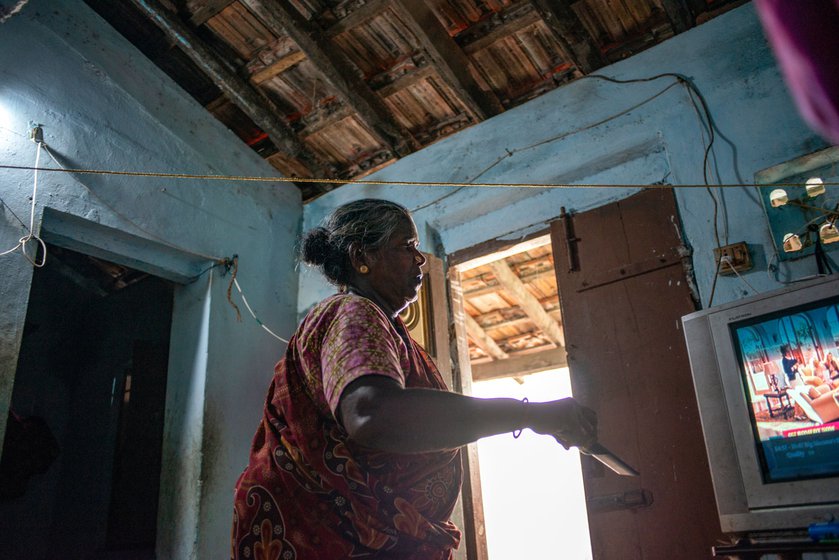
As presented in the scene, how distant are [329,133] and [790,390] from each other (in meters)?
3.18

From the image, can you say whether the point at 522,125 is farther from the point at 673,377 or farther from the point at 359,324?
the point at 359,324

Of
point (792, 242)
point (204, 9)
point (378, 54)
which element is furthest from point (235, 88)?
point (792, 242)

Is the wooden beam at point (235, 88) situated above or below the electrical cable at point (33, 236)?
above

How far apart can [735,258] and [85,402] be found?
Answer: 4.83 m

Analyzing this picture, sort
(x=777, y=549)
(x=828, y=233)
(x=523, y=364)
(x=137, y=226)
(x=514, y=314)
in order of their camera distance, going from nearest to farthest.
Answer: (x=777, y=549)
(x=828, y=233)
(x=137, y=226)
(x=514, y=314)
(x=523, y=364)

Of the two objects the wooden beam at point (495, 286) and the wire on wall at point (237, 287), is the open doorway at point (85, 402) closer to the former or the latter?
the wire on wall at point (237, 287)

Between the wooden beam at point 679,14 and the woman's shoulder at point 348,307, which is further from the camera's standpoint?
the wooden beam at point 679,14

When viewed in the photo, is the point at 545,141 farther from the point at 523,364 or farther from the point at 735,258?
the point at 523,364

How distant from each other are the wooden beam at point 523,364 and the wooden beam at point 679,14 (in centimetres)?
433

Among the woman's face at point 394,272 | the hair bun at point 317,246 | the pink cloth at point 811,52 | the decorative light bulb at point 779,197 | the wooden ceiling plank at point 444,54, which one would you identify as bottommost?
the pink cloth at point 811,52

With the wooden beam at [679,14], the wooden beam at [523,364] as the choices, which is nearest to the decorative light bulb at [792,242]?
the wooden beam at [679,14]

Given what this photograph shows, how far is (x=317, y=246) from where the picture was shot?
5.73ft

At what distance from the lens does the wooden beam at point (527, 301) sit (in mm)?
5679

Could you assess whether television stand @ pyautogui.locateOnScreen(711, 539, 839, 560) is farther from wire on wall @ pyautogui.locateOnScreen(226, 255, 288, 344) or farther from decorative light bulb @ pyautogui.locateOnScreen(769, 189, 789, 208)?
wire on wall @ pyautogui.locateOnScreen(226, 255, 288, 344)
